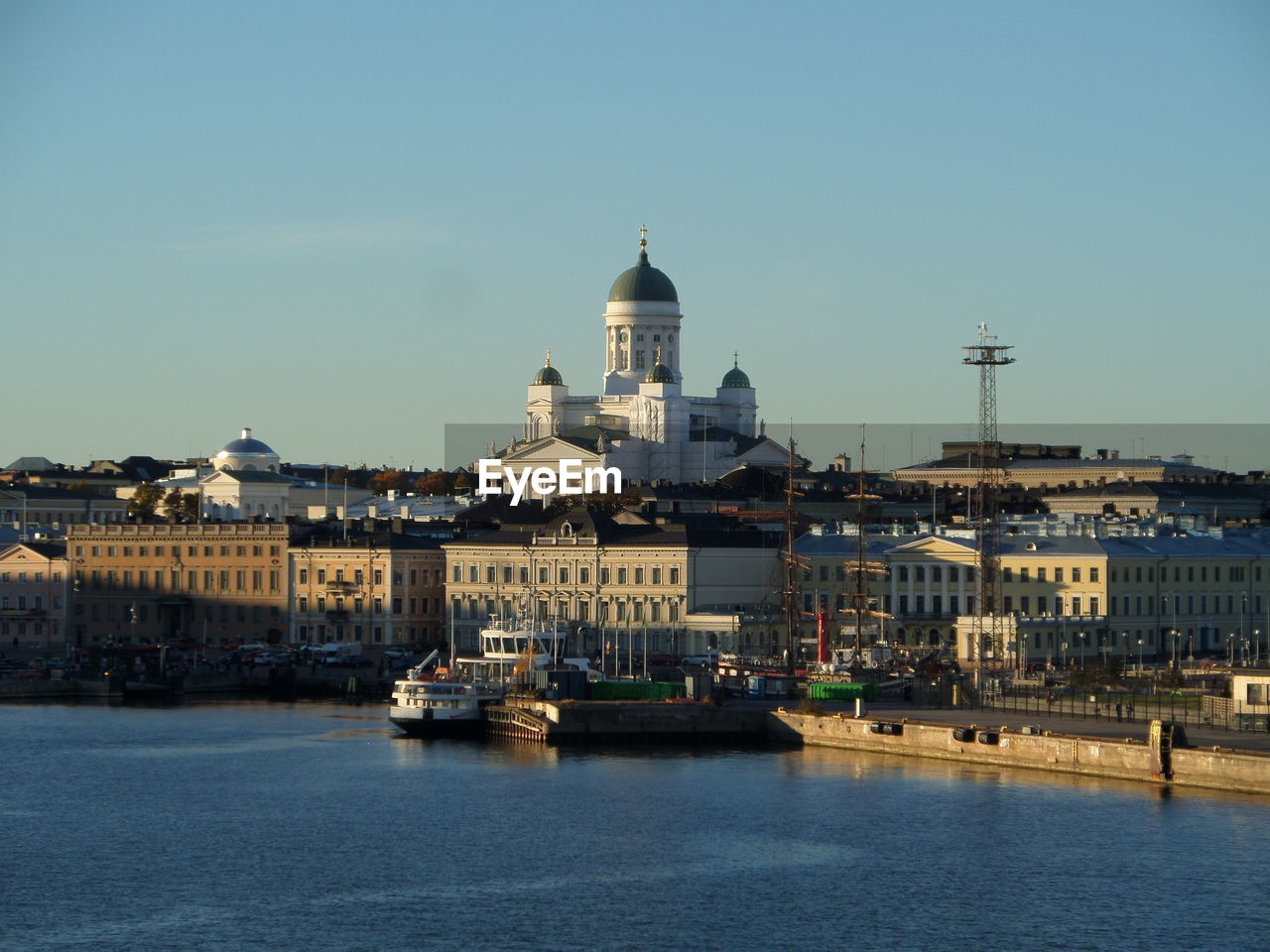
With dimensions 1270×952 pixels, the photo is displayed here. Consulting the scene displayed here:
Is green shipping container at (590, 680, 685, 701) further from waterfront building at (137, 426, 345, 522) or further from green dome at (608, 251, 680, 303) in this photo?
green dome at (608, 251, 680, 303)

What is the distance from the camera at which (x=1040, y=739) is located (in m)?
59.3

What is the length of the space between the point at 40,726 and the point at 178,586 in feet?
112

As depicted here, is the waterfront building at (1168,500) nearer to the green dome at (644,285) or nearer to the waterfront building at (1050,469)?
the waterfront building at (1050,469)

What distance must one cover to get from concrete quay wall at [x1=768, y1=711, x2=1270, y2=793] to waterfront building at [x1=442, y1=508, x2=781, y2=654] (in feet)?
86.8

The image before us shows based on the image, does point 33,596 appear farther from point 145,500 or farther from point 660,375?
point 660,375

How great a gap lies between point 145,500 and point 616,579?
53.3 m

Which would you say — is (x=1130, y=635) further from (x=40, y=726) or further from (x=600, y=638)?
(x=40, y=726)

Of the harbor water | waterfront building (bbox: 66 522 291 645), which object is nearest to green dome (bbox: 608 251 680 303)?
waterfront building (bbox: 66 522 291 645)

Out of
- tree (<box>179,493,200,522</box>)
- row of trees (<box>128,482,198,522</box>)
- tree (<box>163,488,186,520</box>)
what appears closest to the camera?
tree (<box>179,493,200,522</box>)

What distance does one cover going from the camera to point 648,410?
153 m

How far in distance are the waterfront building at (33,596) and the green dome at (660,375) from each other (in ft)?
163

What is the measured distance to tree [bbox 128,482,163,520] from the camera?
461 ft

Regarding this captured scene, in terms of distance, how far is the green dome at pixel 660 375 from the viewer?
15362 cm

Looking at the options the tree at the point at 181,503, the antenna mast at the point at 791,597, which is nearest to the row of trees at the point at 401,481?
the tree at the point at 181,503
